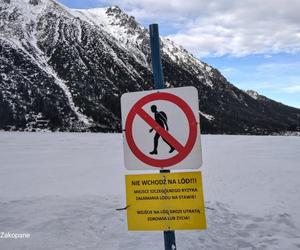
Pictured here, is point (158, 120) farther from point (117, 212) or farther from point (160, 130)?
point (117, 212)

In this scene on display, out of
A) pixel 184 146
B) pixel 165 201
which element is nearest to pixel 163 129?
pixel 184 146

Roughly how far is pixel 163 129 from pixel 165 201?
2.60 ft

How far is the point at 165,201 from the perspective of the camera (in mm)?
4773

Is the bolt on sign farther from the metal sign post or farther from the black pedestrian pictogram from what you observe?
the metal sign post

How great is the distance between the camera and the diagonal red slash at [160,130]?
4.65m

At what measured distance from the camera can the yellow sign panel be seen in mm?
4688

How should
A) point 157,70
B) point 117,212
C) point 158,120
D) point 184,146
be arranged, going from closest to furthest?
point 184,146 → point 158,120 → point 157,70 → point 117,212

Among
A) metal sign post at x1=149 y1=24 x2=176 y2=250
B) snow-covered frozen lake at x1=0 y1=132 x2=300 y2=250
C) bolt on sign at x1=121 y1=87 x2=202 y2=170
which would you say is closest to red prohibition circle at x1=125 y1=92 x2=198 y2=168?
bolt on sign at x1=121 y1=87 x2=202 y2=170

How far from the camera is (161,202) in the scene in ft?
15.7

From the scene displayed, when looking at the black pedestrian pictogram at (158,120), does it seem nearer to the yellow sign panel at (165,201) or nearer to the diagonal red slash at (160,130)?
the diagonal red slash at (160,130)

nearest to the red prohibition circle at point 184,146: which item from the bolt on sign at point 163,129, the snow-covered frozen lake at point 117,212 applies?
the bolt on sign at point 163,129

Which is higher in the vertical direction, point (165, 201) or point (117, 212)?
point (165, 201)

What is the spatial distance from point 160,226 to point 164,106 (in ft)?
4.32

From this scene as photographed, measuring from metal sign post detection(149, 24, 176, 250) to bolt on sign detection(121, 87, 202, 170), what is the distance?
139mm
